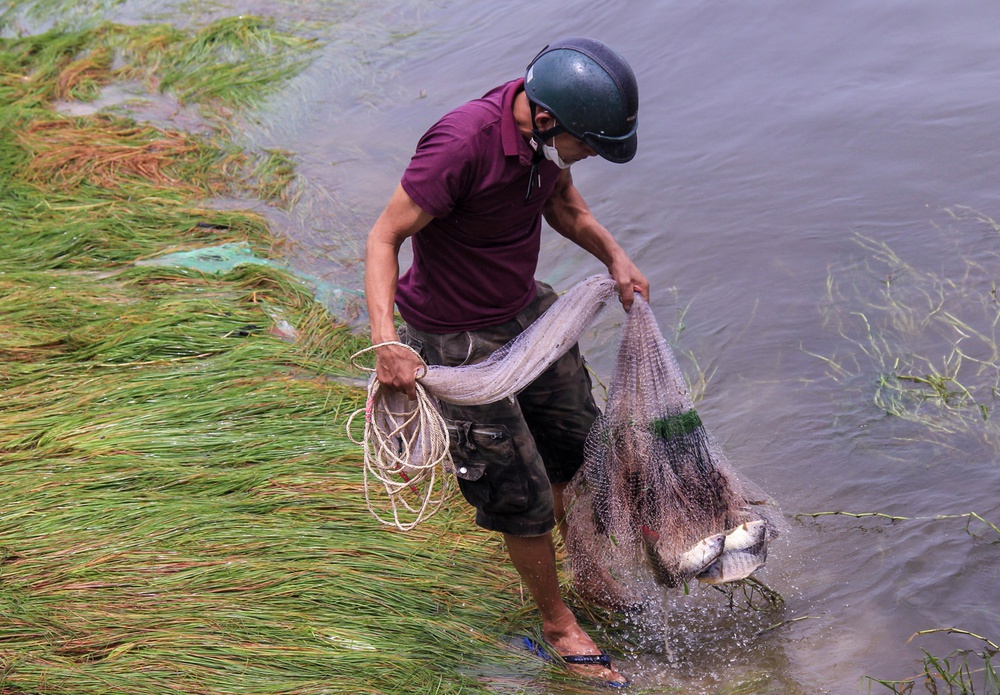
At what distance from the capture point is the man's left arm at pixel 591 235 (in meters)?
3.16

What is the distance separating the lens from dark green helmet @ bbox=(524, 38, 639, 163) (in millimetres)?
2586

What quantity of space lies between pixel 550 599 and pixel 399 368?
956 millimetres

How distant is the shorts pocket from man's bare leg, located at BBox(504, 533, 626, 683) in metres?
0.15

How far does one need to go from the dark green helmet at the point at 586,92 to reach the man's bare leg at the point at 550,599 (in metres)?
1.16

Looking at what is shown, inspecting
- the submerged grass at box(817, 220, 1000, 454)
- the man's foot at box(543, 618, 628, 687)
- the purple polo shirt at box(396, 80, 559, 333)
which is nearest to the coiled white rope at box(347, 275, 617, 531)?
the purple polo shirt at box(396, 80, 559, 333)

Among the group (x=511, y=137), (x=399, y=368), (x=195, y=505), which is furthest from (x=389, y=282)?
(x=195, y=505)

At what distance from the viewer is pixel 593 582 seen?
3406 mm

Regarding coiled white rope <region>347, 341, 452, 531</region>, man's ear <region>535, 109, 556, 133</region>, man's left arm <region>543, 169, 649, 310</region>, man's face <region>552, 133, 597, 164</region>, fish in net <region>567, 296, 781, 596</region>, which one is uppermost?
man's ear <region>535, 109, 556, 133</region>

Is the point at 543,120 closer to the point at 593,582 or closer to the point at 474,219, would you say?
the point at 474,219

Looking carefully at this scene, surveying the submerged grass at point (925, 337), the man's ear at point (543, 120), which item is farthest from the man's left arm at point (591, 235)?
the submerged grass at point (925, 337)

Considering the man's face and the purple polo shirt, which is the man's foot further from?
the man's face

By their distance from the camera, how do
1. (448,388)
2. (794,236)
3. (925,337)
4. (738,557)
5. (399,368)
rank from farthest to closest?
(794,236)
(925,337)
(738,557)
(448,388)
(399,368)

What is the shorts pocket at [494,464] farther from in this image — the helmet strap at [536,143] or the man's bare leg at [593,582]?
the helmet strap at [536,143]

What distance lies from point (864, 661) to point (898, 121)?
391 centimetres
